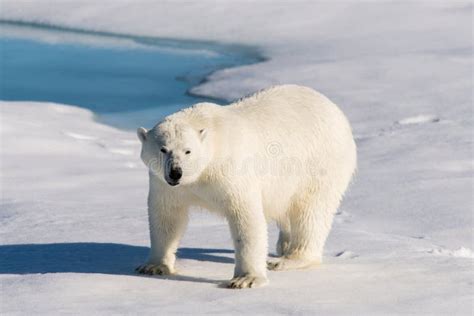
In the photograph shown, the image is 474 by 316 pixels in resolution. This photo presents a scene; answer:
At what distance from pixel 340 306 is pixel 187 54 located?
10814 mm

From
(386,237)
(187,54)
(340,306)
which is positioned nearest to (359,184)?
(386,237)

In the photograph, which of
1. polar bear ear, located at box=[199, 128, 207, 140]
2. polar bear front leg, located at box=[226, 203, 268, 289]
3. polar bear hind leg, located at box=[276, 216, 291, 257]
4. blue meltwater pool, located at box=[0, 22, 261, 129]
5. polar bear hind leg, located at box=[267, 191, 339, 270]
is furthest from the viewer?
blue meltwater pool, located at box=[0, 22, 261, 129]

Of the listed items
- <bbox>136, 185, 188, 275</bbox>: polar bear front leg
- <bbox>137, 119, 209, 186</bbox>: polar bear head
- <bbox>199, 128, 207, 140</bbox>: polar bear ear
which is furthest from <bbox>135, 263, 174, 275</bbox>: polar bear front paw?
<bbox>199, 128, 207, 140</bbox>: polar bear ear

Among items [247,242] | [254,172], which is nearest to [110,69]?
[254,172]

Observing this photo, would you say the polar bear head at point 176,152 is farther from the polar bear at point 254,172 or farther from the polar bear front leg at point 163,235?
the polar bear front leg at point 163,235

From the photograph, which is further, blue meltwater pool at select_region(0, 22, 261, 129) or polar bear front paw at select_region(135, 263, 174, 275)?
blue meltwater pool at select_region(0, 22, 261, 129)

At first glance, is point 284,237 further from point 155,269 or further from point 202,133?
point 202,133

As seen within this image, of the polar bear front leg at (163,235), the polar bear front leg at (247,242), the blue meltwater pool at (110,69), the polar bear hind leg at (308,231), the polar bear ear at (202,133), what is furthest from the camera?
the blue meltwater pool at (110,69)

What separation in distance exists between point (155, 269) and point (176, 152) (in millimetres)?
689

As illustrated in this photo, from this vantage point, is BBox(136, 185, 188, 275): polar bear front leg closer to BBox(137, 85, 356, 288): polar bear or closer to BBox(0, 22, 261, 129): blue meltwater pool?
BBox(137, 85, 356, 288): polar bear

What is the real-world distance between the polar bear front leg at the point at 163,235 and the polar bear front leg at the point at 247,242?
1.03 feet

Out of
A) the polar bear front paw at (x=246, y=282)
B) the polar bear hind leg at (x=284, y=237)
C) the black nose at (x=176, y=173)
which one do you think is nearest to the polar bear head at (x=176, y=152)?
the black nose at (x=176, y=173)

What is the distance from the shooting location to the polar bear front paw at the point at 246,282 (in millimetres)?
3988

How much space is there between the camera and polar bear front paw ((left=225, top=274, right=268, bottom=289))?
3988 millimetres
